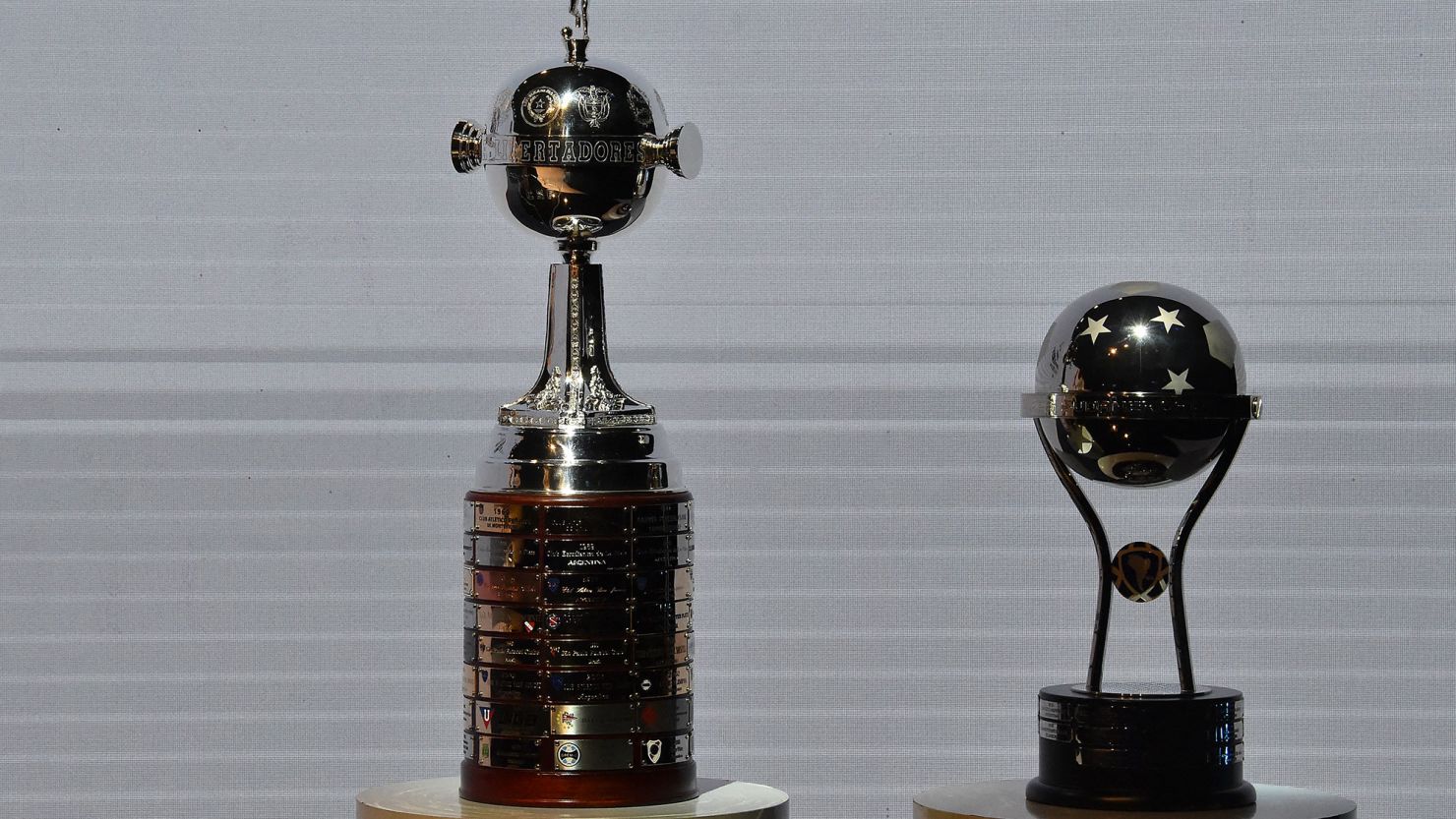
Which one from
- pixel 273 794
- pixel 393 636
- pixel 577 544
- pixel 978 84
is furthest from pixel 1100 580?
pixel 273 794

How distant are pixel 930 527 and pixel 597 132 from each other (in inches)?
25.5

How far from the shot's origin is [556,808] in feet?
4.66

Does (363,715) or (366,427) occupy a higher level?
(366,427)

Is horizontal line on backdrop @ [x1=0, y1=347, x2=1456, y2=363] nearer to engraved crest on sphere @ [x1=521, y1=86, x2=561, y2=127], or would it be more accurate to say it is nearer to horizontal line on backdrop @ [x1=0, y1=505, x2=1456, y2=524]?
horizontal line on backdrop @ [x1=0, y1=505, x2=1456, y2=524]

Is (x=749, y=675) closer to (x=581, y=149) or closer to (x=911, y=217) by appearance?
(x=911, y=217)

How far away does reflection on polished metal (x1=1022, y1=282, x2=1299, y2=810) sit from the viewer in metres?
1.43

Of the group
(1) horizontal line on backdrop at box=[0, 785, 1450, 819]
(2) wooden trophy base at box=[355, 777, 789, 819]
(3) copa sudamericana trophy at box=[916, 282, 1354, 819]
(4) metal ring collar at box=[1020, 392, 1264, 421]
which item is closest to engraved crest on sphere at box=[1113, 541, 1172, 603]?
(3) copa sudamericana trophy at box=[916, 282, 1354, 819]

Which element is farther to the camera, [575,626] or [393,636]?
[393,636]

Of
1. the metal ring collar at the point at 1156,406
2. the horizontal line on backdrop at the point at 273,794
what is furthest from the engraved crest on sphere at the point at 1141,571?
the horizontal line on backdrop at the point at 273,794

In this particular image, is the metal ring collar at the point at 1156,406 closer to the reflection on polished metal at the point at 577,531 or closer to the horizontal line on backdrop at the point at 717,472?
the reflection on polished metal at the point at 577,531

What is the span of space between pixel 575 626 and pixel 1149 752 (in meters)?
0.40

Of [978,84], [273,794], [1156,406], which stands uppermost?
[978,84]

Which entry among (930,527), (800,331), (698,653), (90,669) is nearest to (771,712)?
(698,653)

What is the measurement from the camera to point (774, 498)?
1954 millimetres
